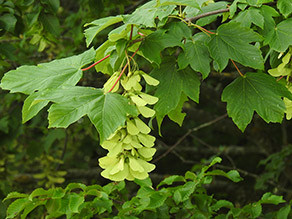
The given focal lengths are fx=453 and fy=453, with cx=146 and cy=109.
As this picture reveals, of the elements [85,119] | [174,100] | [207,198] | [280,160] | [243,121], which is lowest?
[280,160]

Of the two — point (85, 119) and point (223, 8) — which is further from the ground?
point (223, 8)

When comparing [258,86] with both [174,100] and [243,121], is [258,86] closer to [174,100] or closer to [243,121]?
[243,121]

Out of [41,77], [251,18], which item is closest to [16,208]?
[41,77]

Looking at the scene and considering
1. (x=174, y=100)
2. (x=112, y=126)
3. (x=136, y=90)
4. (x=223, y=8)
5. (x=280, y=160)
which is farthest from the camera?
(x=280, y=160)

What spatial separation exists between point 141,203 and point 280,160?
1.95 metres

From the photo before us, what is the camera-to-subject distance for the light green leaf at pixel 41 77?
58.4 inches

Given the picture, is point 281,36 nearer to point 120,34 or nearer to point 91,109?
point 120,34

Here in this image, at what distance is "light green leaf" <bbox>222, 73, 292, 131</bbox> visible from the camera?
1639 millimetres

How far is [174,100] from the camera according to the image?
5.23 feet

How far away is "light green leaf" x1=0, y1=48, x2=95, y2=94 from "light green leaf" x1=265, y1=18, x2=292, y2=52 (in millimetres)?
664

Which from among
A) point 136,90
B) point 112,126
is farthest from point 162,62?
point 112,126

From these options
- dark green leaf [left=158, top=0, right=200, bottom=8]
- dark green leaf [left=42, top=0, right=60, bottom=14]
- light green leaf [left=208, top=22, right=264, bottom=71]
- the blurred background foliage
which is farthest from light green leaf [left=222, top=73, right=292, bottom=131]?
dark green leaf [left=42, top=0, right=60, bottom=14]

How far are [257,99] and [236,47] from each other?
0.68 ft

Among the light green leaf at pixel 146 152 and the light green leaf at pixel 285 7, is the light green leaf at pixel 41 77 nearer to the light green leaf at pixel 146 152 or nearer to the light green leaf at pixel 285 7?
the light green leaf at pixel 146 152
